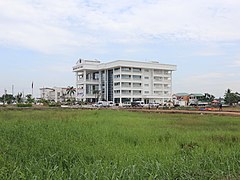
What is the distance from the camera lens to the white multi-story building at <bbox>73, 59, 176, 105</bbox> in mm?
84125

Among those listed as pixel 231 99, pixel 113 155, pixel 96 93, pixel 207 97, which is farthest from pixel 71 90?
pixel 113 155

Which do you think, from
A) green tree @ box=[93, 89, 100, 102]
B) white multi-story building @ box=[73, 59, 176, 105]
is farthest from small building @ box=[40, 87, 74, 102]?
green tree @ box=[93, 89, 100, 102]

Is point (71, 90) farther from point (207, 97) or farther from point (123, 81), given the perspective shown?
point (207, 97)

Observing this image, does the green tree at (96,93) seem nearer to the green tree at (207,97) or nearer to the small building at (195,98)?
the small building at (195,98)

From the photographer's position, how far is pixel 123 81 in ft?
274

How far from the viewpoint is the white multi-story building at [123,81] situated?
276ft

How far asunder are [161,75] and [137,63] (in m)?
10.0

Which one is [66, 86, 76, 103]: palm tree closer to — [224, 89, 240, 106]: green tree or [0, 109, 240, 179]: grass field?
[224, 89, 240, 106]: green tree

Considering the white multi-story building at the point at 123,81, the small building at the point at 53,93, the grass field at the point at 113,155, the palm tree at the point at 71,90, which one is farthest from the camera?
the small building at the point at 53,93

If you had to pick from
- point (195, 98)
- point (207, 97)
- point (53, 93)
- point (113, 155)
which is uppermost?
point (53, 93)

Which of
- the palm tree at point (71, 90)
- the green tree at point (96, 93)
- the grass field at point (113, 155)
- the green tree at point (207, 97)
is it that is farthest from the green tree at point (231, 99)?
the grass field at point (113, 155)

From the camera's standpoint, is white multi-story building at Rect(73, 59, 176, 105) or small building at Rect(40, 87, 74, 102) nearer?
white multi-story building at Rect(73, 59, 176, 105)

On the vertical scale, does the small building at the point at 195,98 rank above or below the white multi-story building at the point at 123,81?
below

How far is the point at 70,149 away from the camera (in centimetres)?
816
